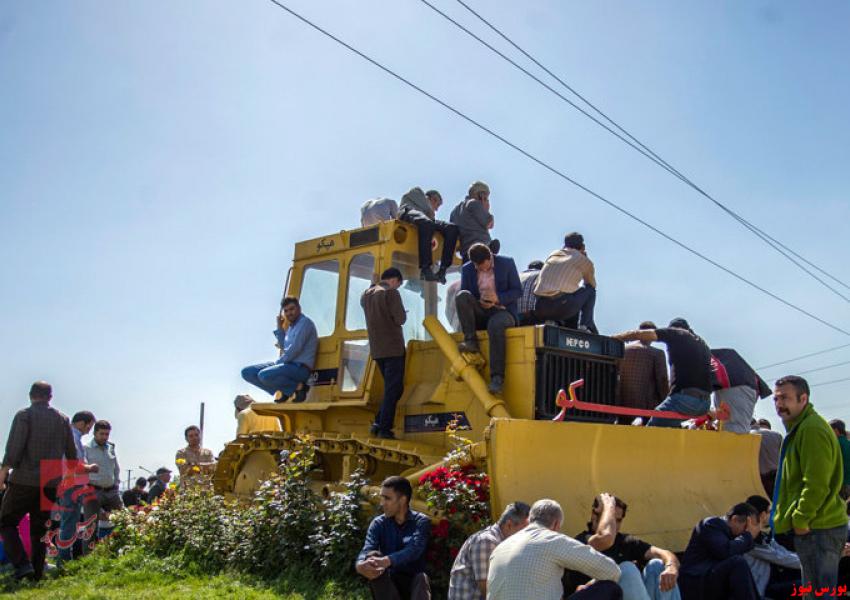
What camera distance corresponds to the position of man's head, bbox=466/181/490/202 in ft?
32.5

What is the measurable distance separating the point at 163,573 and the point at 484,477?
3862mm

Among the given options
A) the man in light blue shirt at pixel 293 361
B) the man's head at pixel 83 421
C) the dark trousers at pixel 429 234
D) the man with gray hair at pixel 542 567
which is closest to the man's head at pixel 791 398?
the man with gray hair at pixel 542 567

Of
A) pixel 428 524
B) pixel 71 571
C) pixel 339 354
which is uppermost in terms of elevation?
pixel 339 354

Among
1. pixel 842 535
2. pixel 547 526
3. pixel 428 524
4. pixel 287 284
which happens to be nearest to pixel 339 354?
→ pixel 287 284

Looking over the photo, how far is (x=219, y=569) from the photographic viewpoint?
8.77 m

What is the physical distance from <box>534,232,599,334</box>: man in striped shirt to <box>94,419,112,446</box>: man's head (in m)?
6.02

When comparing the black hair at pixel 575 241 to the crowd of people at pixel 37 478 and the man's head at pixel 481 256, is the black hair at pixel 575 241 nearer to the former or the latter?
the man's head at pixel 481 256

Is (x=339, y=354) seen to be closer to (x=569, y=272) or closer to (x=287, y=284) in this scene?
(x=287, y=284)

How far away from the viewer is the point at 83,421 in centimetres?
1084

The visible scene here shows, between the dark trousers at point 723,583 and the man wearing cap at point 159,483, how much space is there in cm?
961

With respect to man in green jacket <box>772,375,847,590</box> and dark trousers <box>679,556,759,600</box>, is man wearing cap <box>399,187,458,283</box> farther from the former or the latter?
man in green jacket <box>772,375,847,590</box>

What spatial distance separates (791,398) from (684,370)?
120 inches

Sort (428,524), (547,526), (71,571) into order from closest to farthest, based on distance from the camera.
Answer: (547,526) < (428,524) < (71,571)

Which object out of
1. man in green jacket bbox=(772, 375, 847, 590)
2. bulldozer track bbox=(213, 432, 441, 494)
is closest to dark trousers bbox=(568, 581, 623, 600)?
man in green jacket bbox=(772, 375, 847, 590)
